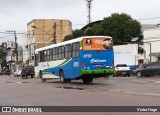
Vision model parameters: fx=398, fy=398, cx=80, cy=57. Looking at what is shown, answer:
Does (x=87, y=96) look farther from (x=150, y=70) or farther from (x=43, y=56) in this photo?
(x=150, y=70)

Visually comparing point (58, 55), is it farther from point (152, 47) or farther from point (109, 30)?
point (109, 30)

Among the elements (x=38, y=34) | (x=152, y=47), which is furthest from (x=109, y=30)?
(x=38, y=34)

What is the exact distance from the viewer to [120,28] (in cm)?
7162

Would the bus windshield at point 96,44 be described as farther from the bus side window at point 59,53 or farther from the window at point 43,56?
the window at point 43,56

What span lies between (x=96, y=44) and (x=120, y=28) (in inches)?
1783

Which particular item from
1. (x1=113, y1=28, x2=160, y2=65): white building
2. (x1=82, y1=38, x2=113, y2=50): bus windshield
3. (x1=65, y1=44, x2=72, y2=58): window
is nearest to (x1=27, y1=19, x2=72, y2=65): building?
(x1=113, y1=28, x2=160, y2=65): white building

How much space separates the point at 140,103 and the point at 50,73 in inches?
791

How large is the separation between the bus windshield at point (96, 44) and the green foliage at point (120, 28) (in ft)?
144

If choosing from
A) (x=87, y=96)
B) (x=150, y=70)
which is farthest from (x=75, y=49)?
(x=150, y=70)

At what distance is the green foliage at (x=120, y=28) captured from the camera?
71312 millimetres

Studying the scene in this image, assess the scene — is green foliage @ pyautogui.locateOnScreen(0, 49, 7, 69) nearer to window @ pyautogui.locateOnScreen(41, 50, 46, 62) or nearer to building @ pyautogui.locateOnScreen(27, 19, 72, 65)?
building @ pyautogui.locateOnScreen(27, 19, 72, 65)

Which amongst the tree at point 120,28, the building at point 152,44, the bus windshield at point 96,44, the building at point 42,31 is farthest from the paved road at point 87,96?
the building at point 42,31

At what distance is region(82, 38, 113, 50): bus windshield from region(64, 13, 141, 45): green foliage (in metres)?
44.0

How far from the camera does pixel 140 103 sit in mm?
13820
